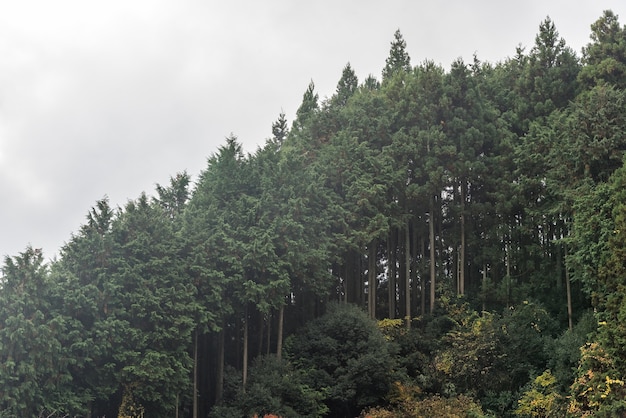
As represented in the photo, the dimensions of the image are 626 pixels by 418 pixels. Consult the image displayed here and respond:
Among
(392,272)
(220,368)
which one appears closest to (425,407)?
(220,368)

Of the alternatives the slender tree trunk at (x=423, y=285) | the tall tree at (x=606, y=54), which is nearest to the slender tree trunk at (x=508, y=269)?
the slender tree trunk at (x=423, y=285)

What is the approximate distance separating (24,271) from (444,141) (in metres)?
15.2

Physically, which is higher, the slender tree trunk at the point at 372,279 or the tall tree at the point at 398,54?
the tall tree at the point at 398,54

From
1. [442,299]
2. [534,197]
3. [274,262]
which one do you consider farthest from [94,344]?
[534,197]

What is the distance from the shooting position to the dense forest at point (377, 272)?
56.1ft

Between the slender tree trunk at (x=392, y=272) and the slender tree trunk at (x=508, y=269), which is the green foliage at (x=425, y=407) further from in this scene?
the slender tree trunk at (x=392, y=272)

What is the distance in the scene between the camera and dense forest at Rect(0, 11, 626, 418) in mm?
17109

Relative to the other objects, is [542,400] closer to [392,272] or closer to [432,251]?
[432,251]

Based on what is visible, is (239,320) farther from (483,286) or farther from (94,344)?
(483,286)

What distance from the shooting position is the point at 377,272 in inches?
1075

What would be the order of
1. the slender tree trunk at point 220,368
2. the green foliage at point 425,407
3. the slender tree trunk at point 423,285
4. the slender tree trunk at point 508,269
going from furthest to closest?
the slender tree trunk at point 423,285 → the slender tree trunk at point 508,269 → the slender tree trunk at point 220,368 → the green foliage at point 425,407

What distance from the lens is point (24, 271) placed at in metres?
16.8

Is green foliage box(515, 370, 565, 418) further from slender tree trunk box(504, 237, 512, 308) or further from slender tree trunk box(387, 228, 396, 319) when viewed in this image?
slender tree trunk box(387, 228, 396, 319)

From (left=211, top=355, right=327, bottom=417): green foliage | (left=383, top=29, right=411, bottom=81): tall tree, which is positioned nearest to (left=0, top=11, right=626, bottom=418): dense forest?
(left=211, top=355, right=327, bottom=417): green foliage
